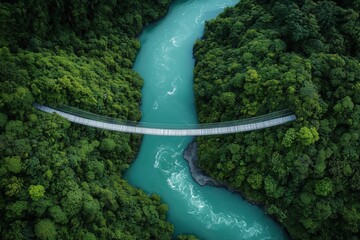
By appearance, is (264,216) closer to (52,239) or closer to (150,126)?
(150,126)

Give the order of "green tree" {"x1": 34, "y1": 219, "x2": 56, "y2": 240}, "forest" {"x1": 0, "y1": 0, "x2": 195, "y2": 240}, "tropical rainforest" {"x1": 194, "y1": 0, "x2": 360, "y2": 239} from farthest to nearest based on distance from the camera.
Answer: "tropical rainforest" {"x1": 194, "y1": 0, "x2": 360, "y2": 239}
"forest" {"x1": 0, "y1": 0, "x2": 195, "y2": 240}
"green tree" {"x1": 34, "y1": 219, "x2": 56, "y2": 240}

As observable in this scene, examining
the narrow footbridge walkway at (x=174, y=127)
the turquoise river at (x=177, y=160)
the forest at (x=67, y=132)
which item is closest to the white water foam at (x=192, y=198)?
the turquoise river at (x=177, y=160)

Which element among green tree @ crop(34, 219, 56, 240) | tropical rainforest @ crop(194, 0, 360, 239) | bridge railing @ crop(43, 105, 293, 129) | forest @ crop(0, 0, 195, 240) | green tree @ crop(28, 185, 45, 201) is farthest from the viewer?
bridge railing @ crop(43, 105, 293, 129)

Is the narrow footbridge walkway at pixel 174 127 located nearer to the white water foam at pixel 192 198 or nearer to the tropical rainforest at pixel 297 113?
the tropical rainforest at pixel 297 113

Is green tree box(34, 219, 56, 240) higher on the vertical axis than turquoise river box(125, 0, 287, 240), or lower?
higher

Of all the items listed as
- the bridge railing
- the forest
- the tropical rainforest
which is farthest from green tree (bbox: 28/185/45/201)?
the tropical rainforest

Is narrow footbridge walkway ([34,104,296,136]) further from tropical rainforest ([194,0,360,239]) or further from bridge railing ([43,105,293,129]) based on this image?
tropical rainforest ([194,0,360,239])
